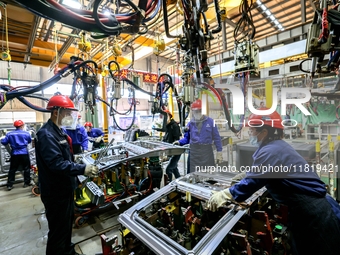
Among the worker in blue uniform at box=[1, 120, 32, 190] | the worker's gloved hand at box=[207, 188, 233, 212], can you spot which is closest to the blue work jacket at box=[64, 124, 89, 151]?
the worker in blue uniform at box=[1, 120, 32, 190]

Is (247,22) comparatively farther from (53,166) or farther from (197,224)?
(53,166)

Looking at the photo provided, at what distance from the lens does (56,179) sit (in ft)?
5.68

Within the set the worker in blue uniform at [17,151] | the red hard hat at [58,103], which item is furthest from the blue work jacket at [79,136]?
the red hard hat at [58,103]

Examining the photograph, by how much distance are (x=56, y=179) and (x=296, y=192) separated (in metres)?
2.00

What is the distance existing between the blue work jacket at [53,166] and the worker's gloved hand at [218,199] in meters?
1.26

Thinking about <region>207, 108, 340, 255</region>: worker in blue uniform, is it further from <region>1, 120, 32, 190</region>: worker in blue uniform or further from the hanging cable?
<region>1, 120, 32, 190</region>: worker in blue uniform

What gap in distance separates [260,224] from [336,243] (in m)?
0.43

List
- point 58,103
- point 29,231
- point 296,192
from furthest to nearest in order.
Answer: point 29,231 → point 58,103 → point 296,192

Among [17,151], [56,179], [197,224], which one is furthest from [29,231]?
[197,224]

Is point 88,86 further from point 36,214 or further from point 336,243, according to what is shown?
point 336,243

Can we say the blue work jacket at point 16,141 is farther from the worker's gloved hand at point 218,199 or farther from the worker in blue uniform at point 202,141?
the worker's gloved hand at point 218,199

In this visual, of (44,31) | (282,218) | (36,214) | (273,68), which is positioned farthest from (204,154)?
(44,31)

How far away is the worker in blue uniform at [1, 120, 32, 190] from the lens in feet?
13.4

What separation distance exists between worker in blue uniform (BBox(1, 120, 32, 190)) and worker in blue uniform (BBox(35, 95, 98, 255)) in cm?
313
